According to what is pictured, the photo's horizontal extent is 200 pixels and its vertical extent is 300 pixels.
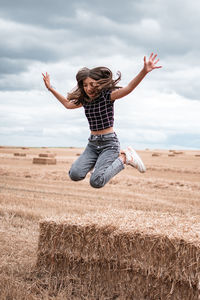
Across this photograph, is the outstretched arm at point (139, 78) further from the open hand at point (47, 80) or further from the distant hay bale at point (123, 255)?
the distant hay bale at point (123, 255)

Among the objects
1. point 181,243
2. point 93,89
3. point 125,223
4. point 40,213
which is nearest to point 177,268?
point 181,243

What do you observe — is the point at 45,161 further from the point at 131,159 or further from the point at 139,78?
the point at 139,78

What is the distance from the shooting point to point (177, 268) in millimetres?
5297

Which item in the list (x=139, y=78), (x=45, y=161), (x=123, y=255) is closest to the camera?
(x=139, y=78)

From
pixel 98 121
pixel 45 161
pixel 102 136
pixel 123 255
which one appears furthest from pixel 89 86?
pixel 45 161

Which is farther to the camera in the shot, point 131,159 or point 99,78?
point 131,159

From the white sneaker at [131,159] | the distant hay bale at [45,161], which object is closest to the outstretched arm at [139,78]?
the white sneaker at [131,159]

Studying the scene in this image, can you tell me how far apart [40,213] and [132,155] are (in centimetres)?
453

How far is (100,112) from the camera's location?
566cm

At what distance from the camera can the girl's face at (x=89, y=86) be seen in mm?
5494

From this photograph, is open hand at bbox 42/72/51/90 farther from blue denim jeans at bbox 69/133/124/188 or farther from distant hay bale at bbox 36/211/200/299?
distant hay bale at bbox 36/211/200/299

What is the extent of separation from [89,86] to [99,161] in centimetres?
110

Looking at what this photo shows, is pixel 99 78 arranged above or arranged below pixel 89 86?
above

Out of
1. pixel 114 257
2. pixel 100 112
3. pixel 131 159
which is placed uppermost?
pixel 100 112
